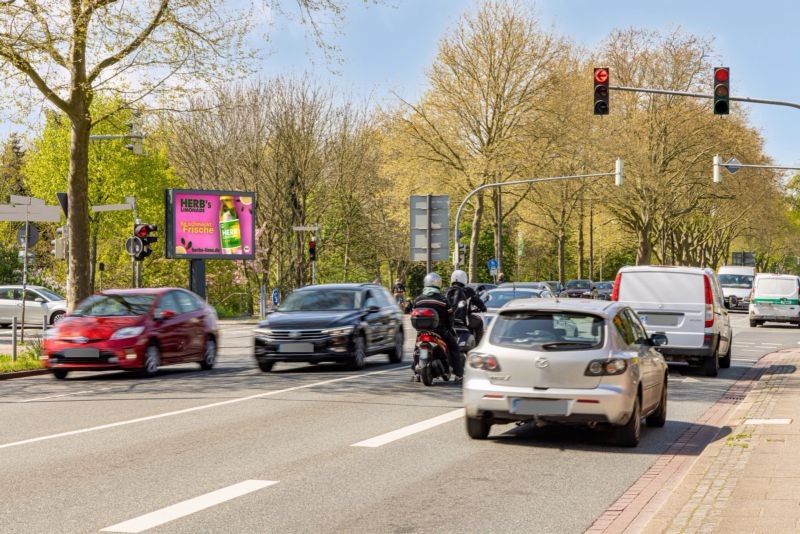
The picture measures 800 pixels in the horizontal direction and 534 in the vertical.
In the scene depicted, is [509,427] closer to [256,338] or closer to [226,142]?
[256,338]

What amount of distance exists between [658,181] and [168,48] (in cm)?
4471

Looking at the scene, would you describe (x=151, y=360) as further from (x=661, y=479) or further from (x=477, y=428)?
(x=661, y=479)

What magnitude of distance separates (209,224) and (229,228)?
0.91m

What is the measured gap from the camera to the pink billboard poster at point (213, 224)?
40.2m

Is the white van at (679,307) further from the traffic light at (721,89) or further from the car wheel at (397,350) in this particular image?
the traffic light at (721,89)

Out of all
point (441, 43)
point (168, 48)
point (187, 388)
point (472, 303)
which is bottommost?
point (187, 388)

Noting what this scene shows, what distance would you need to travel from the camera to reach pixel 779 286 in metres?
41.5

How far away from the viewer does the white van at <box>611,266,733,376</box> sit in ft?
62.4

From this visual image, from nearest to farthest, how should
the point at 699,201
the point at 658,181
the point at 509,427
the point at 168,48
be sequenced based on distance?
the point at 509,427 → the point at 168,48 → the point at 658,181 → the point at 699,201

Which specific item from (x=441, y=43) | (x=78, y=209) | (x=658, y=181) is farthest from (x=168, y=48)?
(x=658, y=181)

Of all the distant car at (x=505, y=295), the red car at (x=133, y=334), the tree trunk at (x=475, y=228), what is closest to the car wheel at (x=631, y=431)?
the red car at (x=133, y=334)

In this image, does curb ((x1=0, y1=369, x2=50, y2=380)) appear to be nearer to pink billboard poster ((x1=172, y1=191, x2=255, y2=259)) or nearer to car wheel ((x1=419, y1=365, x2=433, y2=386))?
car wheel ((x1=419, y1=365, x2=433, y2=386))

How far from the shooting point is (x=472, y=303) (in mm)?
16625

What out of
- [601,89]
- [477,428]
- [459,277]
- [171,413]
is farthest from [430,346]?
[601,89]
